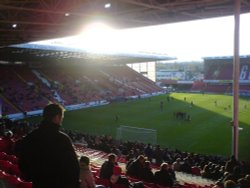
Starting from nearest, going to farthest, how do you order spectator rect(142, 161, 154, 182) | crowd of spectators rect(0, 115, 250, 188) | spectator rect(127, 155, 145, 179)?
1. crowd of spectators rect(0, 115, 250, 188)
2. spectator rect(142, 161, 154, 182)
3. spectator rect(127, 155, 145, 179)

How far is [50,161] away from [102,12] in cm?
1319

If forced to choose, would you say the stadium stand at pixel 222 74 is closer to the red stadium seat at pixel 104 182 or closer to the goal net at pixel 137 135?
the goal net at pixel 137 135

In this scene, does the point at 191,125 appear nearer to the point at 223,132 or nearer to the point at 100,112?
the point at 223,132

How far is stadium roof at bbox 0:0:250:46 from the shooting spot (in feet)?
44.3

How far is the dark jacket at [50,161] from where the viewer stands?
279 centimetres

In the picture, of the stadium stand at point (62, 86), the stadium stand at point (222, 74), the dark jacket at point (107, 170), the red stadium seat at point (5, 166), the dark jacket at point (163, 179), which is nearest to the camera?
the dark jacket at point (107, 170)

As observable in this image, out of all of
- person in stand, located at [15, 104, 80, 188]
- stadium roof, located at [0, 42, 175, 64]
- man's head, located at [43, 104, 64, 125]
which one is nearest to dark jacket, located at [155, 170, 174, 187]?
person in stand, located at [15, 104, 80, 188]

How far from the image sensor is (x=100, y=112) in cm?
4075

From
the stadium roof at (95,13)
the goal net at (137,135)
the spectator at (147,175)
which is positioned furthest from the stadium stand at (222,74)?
the spectator at (147,175)

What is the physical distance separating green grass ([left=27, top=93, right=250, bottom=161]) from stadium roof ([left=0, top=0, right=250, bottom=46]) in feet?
29.6

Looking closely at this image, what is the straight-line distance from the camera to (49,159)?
2.79 meters

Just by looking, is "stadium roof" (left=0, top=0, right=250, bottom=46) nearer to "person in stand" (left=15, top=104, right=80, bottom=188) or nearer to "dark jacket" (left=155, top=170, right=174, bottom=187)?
"dark jacket" (left=155, top=170, right=174, bottom=187)

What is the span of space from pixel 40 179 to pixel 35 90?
44074 millimetres

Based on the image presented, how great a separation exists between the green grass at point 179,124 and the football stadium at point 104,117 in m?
0.09
